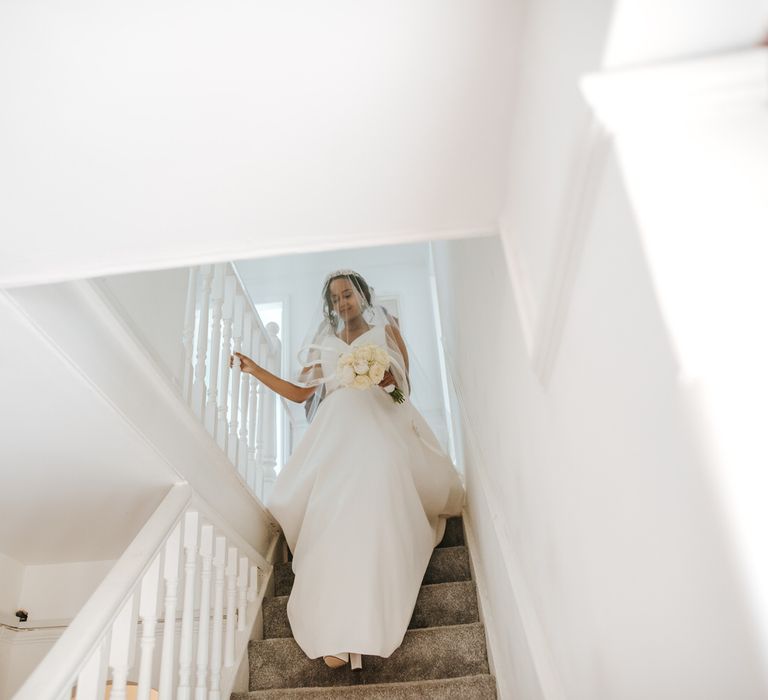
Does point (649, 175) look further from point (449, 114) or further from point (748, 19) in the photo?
point (449, 114)

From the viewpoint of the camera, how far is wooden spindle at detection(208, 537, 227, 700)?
2.40m

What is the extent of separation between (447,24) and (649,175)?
518 mm

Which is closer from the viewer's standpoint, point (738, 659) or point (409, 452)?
point (738, 659)

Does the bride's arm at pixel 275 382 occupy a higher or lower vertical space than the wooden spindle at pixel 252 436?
higher

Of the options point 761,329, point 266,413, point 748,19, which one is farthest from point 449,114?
point 266,413

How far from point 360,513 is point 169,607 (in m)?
0.88

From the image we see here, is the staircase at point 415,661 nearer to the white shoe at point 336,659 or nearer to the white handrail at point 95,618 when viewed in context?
the white shoe at point 336,659

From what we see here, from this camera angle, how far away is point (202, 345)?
2.88 meters

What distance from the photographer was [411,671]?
8.69 feet

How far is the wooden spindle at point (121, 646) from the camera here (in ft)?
5.99

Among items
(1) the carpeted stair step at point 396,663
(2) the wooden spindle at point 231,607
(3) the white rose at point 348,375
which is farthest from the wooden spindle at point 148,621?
(3) the white rose at point 348,375

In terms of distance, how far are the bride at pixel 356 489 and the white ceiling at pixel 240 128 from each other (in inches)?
62.6

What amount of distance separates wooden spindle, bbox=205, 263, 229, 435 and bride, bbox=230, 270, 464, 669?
248 mm

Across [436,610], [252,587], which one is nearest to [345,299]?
[252,587]
